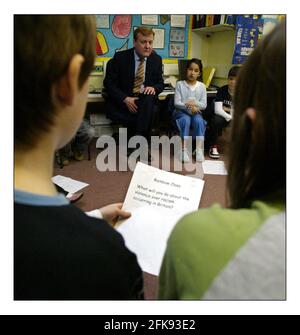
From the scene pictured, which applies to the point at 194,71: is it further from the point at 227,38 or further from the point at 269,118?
the point at 269,118

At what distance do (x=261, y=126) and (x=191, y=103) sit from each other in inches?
88.2

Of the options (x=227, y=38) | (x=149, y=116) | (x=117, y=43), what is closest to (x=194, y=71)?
(x=227, y=38)

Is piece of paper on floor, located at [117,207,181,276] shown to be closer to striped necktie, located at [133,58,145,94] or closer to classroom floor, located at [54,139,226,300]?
classroom floor, located at [54,139,226,300]

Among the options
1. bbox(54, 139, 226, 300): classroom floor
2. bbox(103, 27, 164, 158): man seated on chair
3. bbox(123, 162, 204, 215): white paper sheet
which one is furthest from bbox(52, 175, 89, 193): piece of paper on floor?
bbox(123, 162, 204, 215): white paper sheet

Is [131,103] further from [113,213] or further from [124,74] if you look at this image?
[113,213]

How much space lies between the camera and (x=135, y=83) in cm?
153

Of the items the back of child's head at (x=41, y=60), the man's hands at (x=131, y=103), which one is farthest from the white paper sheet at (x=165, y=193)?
the man's hands at (x=131, y=103)

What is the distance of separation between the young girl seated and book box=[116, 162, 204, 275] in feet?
5.93

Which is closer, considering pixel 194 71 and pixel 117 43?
pixel 117 43

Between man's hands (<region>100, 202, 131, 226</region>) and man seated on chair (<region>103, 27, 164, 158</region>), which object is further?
man seated on chair (<region>103, 27, 164, 158</region>)

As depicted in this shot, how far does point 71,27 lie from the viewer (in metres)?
0.37

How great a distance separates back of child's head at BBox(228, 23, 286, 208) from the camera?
398 millimetres

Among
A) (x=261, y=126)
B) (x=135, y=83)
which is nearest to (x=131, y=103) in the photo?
(x=135, y=83)
